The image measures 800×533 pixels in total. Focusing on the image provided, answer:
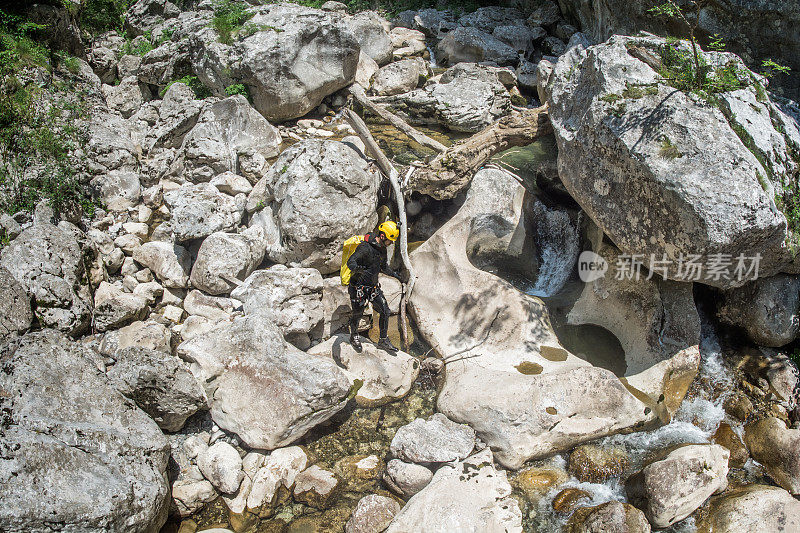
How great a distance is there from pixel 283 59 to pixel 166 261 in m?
5.92

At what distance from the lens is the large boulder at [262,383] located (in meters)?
5.98

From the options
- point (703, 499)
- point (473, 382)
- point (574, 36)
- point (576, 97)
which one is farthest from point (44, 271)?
point (574, 36)

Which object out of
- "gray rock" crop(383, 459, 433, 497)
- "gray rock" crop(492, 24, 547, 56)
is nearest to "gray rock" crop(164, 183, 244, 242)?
"gray rock" crop(383, 459, 433, 497)

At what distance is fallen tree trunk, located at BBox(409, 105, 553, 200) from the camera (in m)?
8.40

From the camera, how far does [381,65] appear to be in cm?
1531

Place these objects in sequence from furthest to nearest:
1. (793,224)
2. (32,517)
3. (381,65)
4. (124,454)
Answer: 1. (381,65)
2. (793,224)
3. (124,454)
4. (32,517)

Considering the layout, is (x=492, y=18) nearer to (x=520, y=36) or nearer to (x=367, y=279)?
(x=520, y=36)

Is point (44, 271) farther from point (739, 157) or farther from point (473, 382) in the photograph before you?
point (739, 157)

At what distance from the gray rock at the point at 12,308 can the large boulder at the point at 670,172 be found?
23.8ft

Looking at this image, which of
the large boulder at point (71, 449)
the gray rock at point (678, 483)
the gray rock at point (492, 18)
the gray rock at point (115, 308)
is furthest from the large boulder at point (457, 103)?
the large boulder at point (71, 449)

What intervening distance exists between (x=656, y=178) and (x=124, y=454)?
6.40 meters

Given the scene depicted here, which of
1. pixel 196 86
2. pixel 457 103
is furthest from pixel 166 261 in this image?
pixel 457 103

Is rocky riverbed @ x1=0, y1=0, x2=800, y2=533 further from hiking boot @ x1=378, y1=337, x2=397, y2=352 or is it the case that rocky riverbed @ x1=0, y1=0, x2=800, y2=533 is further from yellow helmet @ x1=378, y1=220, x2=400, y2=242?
yellow helmet @ x1=378, y1=220, x2=400, y2=242

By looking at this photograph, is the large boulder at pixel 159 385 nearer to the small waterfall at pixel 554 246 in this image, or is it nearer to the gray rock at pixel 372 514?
the gray rock at pixel 372 514
